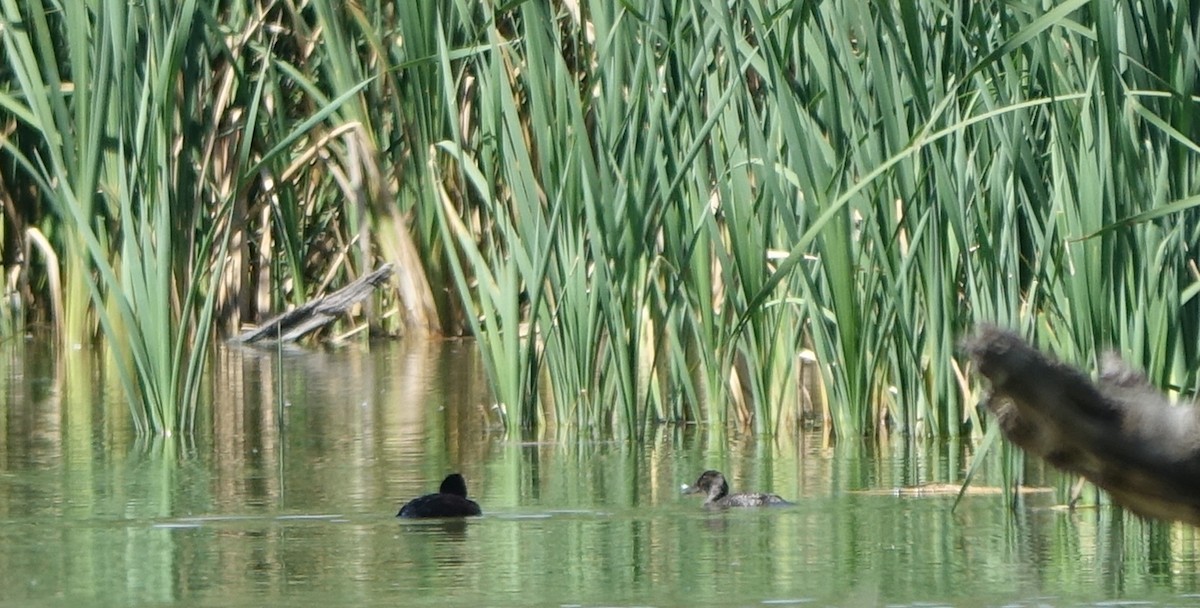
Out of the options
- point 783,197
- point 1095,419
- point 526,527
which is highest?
point 783,197

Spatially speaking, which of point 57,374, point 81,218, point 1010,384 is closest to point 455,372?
point 57,374

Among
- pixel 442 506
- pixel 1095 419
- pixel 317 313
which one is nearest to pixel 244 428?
pixel 442 506

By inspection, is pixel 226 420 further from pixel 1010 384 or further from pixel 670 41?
pixel 1010 384

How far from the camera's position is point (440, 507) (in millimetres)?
4613

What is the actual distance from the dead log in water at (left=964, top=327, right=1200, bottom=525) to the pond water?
5.25 ft

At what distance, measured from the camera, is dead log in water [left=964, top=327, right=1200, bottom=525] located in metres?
1.97

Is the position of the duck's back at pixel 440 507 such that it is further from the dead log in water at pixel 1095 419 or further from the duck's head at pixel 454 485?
the dead log in water at pixel 1095 419

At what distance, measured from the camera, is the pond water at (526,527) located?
380cm

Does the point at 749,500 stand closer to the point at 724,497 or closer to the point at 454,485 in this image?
the point at 724,497

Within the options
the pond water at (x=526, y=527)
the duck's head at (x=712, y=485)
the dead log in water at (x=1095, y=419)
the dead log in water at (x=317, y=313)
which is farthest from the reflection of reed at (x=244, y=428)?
the dead log in water at (x=1095, y=419)

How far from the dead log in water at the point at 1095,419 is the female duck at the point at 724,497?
271 centimetres

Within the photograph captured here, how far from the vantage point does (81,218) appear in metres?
5.89

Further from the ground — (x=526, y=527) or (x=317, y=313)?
(x=317, y=313)

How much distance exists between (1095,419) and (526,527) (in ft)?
8.89
